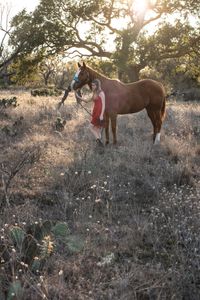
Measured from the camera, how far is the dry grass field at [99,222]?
3818mm

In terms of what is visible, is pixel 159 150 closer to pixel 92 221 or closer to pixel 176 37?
pixel 92 221

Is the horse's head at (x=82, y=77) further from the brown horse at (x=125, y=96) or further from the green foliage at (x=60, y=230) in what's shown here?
the green foliage at (x=60, y=230)

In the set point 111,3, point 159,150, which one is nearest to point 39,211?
point 159,150

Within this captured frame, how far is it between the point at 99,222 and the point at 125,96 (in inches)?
192

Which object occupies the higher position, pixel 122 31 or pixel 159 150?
pixel 122 31

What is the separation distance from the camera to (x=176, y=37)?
2127cm

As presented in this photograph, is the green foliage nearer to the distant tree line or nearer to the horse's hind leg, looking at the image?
the horse's hind leg

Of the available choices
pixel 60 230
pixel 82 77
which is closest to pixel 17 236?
pixel 60 230

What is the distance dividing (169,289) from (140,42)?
17749 millimetres

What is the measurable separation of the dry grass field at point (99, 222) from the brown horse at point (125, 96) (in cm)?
69

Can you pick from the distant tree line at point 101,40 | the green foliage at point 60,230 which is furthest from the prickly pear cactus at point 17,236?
the distant tree line at point 101,40

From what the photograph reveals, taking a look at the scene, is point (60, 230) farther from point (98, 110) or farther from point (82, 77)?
point (82, 77)

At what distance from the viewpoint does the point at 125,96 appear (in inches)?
373

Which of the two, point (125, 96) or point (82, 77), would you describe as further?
point (125, 96)
